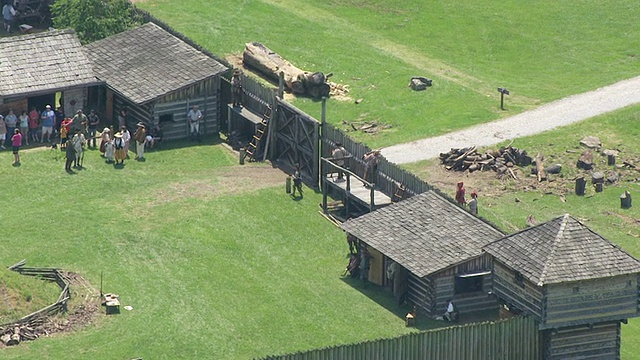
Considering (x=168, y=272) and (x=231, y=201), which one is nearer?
(x=168, y=272)

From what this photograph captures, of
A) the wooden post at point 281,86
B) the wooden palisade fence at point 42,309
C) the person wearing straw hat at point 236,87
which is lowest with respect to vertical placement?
the wooden palisade fence at point 42,309

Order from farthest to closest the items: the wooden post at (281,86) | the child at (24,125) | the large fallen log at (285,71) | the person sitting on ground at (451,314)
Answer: the large fallen log at (285,71)
the wooden post at (281,86)
the child at (24,125)
the person sitting on ground at (451,314)

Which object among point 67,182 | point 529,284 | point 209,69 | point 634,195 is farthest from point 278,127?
point 529,284

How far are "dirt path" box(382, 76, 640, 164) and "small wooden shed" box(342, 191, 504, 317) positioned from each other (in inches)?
443

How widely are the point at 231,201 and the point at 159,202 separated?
268 centimetres

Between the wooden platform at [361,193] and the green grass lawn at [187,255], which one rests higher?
the wooden platform at [361,193]

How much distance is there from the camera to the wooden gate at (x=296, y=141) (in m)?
70.9

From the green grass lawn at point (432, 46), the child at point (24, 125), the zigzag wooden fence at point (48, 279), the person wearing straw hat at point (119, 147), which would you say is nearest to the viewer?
the zigzag wooden fence at point (48, 279)

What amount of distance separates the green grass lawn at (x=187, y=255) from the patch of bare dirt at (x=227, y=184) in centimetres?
7

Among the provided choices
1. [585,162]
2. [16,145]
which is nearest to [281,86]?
[16,145]

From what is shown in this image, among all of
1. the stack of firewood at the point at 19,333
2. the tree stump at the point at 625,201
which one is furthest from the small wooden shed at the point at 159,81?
the stack of firewood at the point at 19,333

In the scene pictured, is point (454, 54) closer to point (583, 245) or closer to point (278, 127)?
point (278, 127)

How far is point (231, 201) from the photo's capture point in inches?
2682

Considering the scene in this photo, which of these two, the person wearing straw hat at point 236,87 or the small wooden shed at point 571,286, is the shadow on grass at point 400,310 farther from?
the person wearing straw hat at point 236,87
